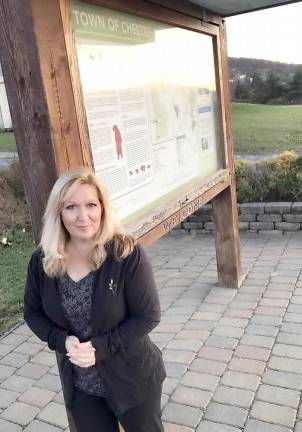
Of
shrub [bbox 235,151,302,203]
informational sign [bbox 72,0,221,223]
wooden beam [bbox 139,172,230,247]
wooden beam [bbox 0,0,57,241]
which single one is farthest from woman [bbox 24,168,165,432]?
shrub [bbox 235,151,302,203]

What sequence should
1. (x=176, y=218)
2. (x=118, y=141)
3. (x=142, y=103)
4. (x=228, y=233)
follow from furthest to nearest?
1. (x=228, y=233)
2. (x=176, y=218)
3. (x=142, y=103)
4. (x=118, y=141)

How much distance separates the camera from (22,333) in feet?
13.3

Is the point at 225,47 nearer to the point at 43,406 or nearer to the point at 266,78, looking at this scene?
the point at 43,406

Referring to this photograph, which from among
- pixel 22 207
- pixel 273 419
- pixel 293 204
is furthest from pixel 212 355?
pixel 22 207

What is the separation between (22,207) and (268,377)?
6.04m

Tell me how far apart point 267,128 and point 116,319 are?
1373cm

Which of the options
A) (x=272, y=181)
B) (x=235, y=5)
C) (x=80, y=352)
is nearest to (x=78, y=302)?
(x=80, y=352)

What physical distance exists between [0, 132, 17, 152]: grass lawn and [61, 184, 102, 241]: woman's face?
1404 cm

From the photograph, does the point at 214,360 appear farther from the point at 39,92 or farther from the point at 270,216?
the point at 270,216

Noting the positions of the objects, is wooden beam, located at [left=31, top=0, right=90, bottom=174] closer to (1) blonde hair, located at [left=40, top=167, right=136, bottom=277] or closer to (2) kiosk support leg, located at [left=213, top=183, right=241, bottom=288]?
(1) blonde hair, located at [left=40, top=167, right=136, bottom=277]

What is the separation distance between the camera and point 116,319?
1.83 metres

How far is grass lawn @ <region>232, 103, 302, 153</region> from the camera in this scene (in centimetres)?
1148

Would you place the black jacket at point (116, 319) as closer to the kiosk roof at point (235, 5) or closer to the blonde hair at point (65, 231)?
the blonde hair at point (65, 231)

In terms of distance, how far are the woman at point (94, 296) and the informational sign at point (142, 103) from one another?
52cm
